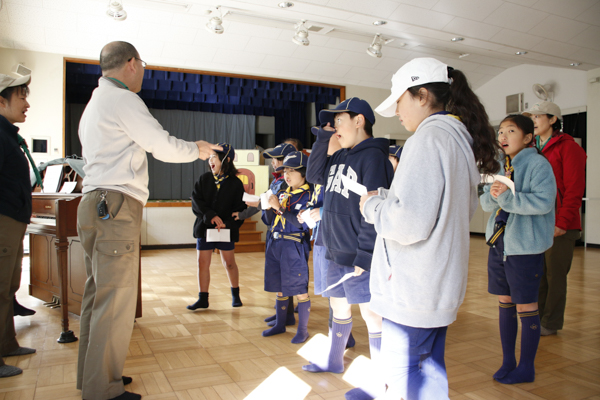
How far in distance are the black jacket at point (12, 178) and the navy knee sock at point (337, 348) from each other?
5.68 feet

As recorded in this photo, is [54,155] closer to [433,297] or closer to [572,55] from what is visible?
[433,297]

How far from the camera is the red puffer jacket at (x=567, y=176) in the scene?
273 centimetres

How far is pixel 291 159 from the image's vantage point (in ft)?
8.63

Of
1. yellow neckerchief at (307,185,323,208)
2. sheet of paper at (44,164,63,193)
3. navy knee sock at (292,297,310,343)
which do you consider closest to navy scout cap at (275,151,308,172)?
Result: yellow neckerchief at (307,185,323,208)

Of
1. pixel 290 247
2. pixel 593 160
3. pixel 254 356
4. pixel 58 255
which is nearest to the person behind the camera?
pixel 254 356

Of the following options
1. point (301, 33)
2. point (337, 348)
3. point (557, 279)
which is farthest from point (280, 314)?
point (301, 33)

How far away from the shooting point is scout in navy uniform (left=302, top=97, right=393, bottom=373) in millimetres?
1724

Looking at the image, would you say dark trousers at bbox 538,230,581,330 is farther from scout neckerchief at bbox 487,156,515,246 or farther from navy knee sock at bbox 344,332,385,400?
navy knee sock at bbox 344,332,385,400

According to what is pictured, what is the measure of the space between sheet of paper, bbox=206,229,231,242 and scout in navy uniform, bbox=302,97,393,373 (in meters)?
1.53

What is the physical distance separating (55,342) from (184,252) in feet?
15.6

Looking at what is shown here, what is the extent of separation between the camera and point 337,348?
2.07 m

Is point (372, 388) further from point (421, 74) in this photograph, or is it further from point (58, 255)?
point (58, 255)

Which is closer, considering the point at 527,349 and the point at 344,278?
the point at 344,278

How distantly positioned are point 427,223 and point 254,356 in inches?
64.5
